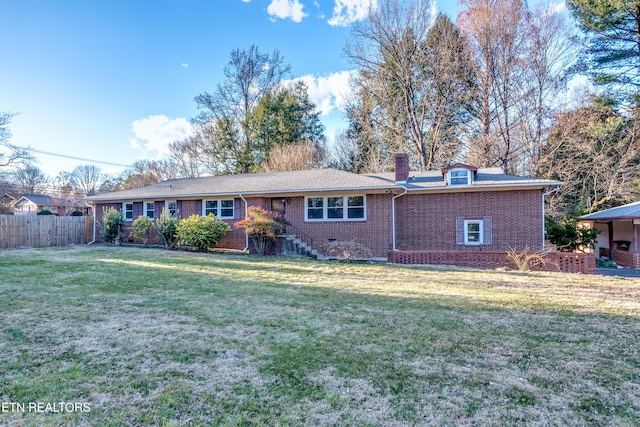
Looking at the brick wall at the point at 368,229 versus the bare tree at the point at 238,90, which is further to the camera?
the bare tree at the point at 238,90

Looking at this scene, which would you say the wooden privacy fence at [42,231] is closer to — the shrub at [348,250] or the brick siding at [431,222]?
the brick siding at [431,222]

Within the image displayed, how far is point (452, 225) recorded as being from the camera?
45.4ft

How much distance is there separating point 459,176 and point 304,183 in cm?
656

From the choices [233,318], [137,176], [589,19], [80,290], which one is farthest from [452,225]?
[137,176]

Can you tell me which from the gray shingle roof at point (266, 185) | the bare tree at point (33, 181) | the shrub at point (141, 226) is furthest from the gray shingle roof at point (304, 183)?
the bare tree at point (33, 181)

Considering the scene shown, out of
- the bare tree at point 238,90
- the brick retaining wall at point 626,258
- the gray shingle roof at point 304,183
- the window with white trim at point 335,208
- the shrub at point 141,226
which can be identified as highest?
the bare tree at point 238,90

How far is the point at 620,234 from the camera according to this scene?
15977 millimetres

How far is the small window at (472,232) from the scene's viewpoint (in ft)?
44.5

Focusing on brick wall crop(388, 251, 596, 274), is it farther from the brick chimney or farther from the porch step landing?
the brick chimney

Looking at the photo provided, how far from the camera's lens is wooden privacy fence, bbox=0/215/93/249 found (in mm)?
15086

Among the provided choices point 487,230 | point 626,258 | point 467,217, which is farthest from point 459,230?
point 626,258

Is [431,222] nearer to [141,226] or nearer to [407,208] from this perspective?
[407,208]

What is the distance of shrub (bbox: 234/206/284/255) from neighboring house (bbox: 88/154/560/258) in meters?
1.15

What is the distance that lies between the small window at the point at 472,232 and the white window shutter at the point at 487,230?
0.16m
